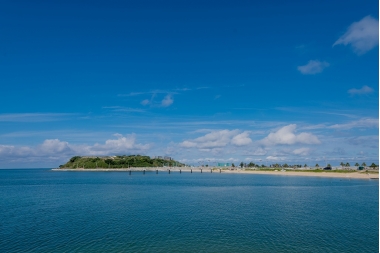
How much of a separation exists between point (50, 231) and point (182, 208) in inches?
911

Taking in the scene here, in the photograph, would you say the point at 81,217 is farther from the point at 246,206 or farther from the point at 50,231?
the point at 246,206

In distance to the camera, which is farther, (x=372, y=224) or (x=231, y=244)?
(x=372, y=224)

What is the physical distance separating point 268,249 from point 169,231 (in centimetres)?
1224

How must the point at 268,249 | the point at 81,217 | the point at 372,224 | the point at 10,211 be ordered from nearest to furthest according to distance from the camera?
the point at 268,249 < the point at 372,224 < the point at 81,217 < the point at 10,211

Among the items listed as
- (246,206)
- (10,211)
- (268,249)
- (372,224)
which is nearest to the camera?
(268,249)

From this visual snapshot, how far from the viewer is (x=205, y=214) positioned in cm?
4512

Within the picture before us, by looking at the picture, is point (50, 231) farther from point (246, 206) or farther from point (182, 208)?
point (246, 206)

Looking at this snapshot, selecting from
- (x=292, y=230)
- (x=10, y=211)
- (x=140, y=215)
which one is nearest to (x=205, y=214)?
(x=140, y=215)

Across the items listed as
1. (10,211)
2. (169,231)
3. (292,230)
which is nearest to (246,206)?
(292,230)

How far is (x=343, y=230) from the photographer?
34844 millimetres

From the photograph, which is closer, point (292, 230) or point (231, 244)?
point (231, 244)

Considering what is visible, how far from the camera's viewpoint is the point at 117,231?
3431 centimetres

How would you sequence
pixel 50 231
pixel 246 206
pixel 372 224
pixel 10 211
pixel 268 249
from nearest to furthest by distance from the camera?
pixel 268 249, pixel 50 231, pixel 372 224, pixel 10 211, pixel 246 206

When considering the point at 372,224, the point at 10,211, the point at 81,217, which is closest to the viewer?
the point at 372,224
